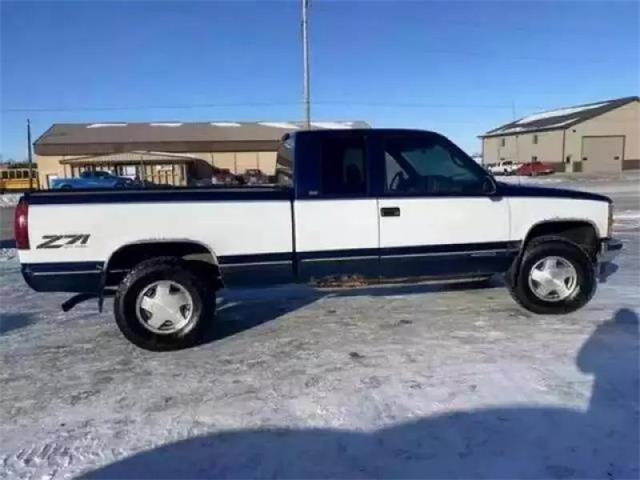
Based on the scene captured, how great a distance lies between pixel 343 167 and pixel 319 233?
27.9 inches

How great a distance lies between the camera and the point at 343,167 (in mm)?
5188

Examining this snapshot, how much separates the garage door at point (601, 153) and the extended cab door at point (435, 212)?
205 ft

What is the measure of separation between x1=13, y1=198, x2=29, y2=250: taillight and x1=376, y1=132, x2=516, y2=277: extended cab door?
10.4ft

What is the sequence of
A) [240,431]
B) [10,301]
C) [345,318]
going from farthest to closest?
[10,301], [345,318], [240,431]

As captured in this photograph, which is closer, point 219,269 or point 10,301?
point 219,269

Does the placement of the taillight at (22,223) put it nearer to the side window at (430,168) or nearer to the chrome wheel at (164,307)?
the chrome wheel at (164,307)

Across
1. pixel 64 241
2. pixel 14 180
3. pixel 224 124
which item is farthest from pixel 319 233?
pixel 224 124

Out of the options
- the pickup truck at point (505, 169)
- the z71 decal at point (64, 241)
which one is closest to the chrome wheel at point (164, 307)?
the z71 decal at point (64, 241)

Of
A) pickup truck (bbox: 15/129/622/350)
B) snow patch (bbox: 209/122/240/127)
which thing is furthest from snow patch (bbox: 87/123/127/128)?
pickup truck (bbox: 15/129/622/350)

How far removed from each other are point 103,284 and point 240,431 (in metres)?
2.20

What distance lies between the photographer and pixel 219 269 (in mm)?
4938

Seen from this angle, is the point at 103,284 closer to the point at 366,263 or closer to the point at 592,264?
the point at 366,263

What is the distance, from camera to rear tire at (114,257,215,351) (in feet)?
15.5

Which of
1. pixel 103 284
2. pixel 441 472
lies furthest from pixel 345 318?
pixel 441 472
